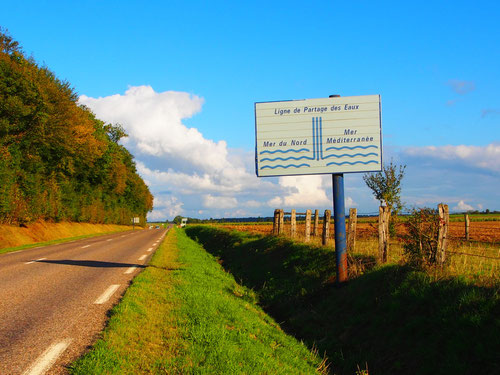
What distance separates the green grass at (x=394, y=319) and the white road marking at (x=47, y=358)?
4.22 meters

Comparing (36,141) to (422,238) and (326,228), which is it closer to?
(326,228)

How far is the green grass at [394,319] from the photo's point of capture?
5.36 m

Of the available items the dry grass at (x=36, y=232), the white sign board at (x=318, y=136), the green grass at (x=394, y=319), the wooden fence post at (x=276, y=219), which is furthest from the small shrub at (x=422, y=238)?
the dry grass at (x=36, y=232)

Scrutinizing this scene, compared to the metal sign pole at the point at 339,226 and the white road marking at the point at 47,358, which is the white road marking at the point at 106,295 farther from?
the metal sign pole at the point at 339,226

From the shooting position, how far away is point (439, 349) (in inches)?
220

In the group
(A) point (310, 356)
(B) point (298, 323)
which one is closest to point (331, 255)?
(B) point (298, 323)

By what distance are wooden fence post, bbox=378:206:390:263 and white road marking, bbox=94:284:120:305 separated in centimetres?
664

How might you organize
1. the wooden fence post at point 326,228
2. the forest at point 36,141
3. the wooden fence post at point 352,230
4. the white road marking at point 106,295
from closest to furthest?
the white road marking at point 106,295, the wooden fence post at point 352,230, the wooden fence post at point 326,228, the forest at point 36,141

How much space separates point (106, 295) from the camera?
25.9 ft

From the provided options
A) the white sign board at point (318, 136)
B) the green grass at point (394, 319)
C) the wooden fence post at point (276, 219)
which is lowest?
the green grass at point (394, 319)

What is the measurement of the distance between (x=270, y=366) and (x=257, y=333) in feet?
5.19

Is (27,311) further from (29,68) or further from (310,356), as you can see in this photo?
(29,68)

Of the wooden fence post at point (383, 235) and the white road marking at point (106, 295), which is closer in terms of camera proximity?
the white road marking at point (106, 295)

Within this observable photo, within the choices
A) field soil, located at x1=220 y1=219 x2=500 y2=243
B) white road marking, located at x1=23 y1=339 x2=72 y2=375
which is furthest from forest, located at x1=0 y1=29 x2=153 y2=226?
white road marking, located at x1=23 y1=339 x2=72 y2=375
